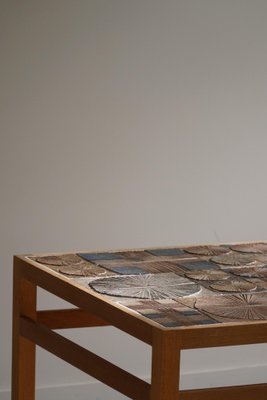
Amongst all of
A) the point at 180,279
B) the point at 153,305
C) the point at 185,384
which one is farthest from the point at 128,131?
the point at 153,305

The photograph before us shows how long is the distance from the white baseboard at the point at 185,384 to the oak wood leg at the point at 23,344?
1275 mm

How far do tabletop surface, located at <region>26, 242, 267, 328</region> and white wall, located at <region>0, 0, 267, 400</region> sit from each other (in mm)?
1156

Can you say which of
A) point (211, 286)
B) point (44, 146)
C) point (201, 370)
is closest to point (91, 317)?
point (211, 286)

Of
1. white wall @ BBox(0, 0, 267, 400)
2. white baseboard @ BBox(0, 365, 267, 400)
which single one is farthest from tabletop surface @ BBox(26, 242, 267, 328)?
white baseboard @ BBox(0, 365, 267, 400)

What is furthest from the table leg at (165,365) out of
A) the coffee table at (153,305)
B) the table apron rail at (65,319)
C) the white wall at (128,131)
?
the white wall at (128,131)

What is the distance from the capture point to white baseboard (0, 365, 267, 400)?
14.3 ft

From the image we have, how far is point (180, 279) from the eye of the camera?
274 cm

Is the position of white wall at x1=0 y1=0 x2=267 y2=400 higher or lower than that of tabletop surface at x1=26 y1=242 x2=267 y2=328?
higher

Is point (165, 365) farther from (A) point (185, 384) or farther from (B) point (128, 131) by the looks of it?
(A) point (185, 384)

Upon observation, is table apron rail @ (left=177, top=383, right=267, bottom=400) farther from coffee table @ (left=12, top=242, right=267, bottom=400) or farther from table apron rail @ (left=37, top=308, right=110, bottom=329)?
table apron rail @ (left=37, top=308, right=110, bottom=329)

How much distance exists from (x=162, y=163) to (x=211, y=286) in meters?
1.81

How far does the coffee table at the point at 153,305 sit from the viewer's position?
2.25 metres

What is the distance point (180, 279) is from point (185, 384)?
191 centimetres

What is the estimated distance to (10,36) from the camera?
13.4ft
